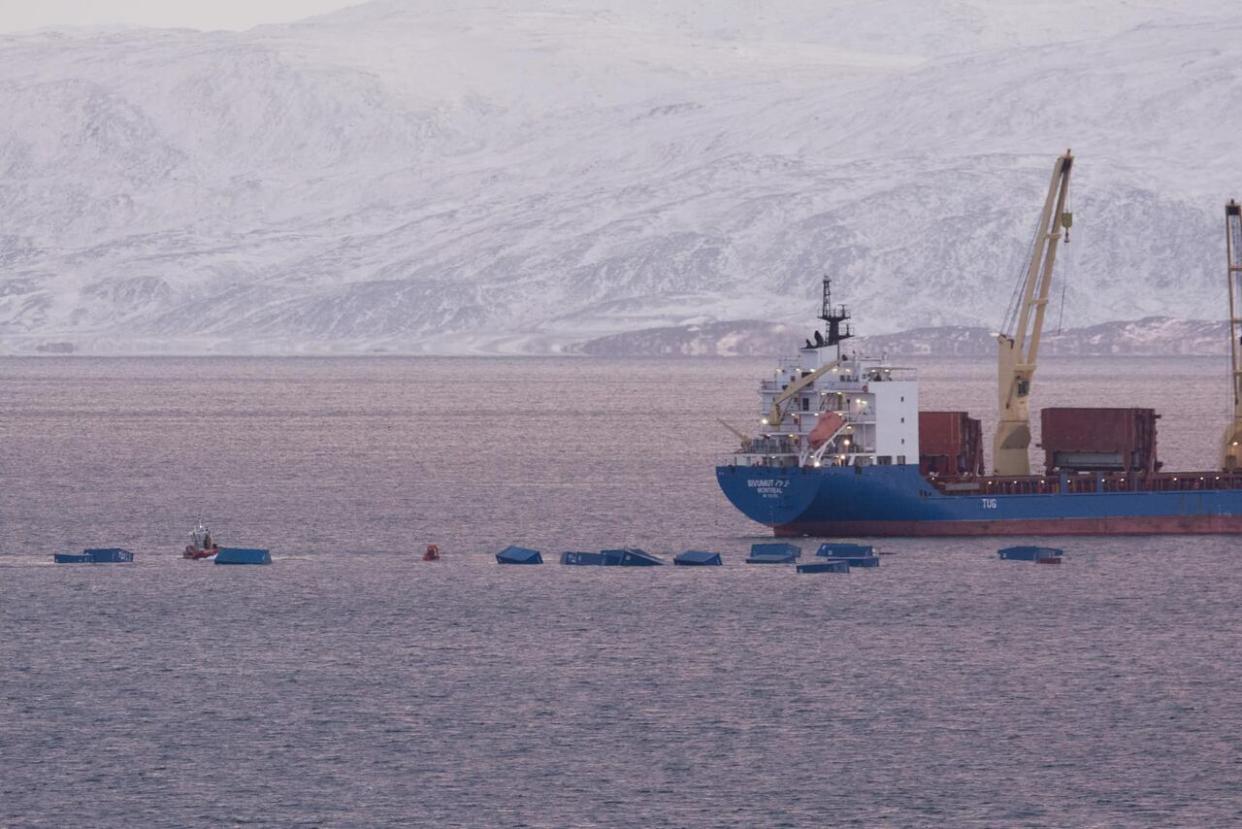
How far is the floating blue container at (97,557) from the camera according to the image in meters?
105

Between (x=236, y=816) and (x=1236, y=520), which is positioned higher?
(x=1236, y=520)

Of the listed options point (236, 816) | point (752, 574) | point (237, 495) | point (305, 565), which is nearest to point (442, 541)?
point (305, 565)

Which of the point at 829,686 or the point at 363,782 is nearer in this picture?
the point at 363,782

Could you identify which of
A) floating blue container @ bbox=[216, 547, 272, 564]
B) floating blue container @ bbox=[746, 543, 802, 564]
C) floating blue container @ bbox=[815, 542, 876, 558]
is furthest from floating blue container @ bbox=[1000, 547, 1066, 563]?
floating blue container @ bbox=[216, 547, 272, 564]

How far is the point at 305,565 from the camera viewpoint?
10544 cm

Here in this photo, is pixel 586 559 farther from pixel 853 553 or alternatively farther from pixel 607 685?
pixel 607 685

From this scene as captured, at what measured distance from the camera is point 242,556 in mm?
105562

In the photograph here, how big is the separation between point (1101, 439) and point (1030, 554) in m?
9.65

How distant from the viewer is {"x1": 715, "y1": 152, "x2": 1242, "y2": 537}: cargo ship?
341 ft

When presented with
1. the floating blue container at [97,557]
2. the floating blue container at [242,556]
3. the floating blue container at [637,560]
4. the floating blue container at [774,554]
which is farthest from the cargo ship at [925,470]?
the floating blue container at [97,557]

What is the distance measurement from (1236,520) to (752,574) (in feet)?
80.1

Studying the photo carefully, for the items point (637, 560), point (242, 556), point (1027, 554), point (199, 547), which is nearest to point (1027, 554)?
point (1027, 554)

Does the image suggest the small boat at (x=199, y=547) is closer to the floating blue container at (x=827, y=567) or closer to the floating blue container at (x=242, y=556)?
the floating blue container at (x=242, y=556)

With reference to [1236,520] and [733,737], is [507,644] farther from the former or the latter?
[1236,520]
